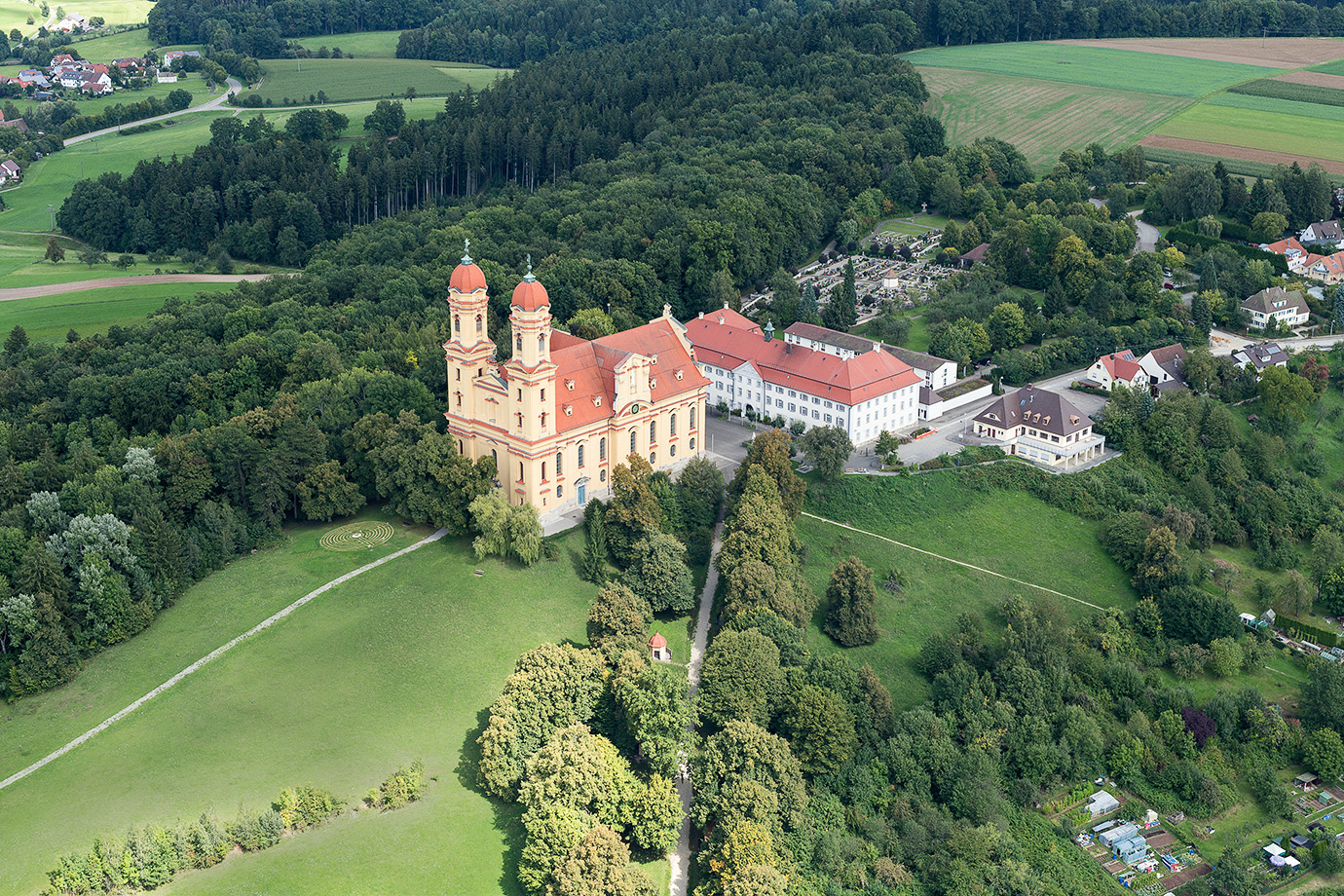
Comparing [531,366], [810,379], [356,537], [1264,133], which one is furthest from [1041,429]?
[1264,133]

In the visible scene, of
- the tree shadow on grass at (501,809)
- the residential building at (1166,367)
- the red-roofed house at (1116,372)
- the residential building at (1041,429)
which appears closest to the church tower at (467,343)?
the tree shadow on grass at (501,809)

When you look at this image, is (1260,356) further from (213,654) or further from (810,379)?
(213,654)

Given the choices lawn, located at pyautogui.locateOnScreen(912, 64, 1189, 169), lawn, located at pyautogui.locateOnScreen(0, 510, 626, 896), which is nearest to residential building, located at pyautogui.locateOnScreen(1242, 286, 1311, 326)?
lawn, located at pyautogui.locateOnScreen(912, 64, 1189, 169)

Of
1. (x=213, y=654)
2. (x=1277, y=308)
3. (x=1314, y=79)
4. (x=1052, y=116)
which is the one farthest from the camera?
(x=1314, y=79)

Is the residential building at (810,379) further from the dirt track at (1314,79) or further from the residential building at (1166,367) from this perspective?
the dirt track at (1314,79)

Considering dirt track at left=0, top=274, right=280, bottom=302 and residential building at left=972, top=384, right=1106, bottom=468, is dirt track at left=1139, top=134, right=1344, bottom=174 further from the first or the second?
dirt track at left=0, top=274, right=280, bottom=302

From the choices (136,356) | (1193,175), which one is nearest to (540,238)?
(136,356)

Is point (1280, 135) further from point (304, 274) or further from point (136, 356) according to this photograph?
point (136, 356)
